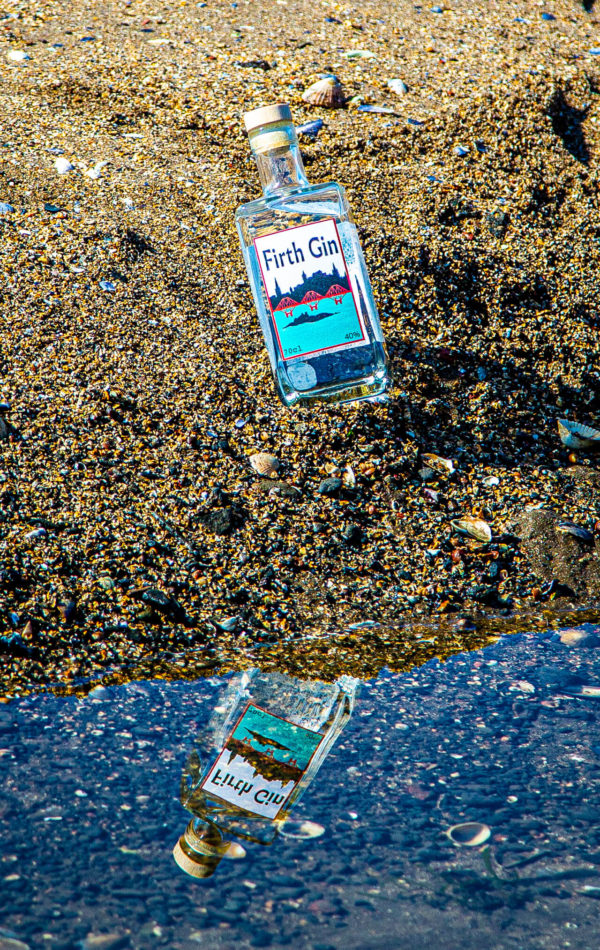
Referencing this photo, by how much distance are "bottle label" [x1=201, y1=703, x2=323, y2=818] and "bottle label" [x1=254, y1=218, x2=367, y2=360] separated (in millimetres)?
841

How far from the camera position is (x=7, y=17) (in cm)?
280

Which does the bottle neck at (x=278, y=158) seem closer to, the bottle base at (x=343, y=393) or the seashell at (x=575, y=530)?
the bottle base at (x=343, y=393)

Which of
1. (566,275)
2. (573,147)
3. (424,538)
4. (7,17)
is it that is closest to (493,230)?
(566,275)

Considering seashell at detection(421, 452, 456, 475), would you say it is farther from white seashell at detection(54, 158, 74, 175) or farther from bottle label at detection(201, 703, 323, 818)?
white seashell at detection(54, 158, 74, 175)

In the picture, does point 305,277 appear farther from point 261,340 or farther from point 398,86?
point 398,86

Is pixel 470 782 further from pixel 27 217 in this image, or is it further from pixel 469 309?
pixel 27 217

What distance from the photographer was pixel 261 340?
193cm

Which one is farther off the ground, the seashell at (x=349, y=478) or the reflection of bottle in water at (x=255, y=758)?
the seashell at (x=349, y=478)

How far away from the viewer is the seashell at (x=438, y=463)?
1756 mm

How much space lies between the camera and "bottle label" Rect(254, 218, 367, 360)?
1.65 m

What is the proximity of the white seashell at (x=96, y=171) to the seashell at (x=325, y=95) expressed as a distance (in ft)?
2.45

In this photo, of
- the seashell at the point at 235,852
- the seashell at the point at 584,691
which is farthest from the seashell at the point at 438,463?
the seashell at the point at 235,852

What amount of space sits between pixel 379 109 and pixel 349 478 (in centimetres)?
147

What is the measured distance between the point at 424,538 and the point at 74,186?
151 cm
